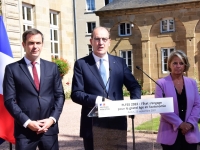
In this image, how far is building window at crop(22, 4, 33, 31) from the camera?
17484 millimetres

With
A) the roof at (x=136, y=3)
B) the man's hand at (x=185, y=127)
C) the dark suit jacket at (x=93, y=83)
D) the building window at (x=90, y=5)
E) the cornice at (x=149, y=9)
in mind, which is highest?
the building window at (x=90, y=5)

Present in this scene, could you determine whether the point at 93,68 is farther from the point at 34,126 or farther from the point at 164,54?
the point at 164,54

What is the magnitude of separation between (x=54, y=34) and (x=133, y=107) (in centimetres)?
1674

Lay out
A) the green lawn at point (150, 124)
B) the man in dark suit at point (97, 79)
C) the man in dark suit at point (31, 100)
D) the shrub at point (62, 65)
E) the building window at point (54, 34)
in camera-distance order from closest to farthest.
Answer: the man in dark suit at point (97, 79), the man in dark suit at point (31, 100), the green lawn at point (150, 124), the shrub at point (62, 65), the building window at point (54, 34)

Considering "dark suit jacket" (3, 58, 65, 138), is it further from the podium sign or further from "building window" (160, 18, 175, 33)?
"building window" (160, 18, 175, 33)

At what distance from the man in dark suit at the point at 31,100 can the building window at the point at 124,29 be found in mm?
22306

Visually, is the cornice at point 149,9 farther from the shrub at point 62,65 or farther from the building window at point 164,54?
the shrub at point 62,65

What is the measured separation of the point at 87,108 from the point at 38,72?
658 mm

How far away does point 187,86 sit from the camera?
433cm

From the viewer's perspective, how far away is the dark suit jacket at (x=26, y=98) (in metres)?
3.94

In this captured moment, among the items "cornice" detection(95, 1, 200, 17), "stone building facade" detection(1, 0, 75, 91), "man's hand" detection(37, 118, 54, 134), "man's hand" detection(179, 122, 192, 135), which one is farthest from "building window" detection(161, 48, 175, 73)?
"man's hand" detection(37, 118, 54, 134)

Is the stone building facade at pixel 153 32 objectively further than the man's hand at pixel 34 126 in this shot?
Yes

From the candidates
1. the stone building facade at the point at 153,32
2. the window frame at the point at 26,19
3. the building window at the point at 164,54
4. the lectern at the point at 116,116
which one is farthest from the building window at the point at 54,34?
the lectern at the point at 116,116

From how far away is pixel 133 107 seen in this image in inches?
135
